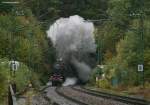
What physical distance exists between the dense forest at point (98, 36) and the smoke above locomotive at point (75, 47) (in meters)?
1.59

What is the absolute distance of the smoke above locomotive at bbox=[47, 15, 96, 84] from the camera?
3683 inches

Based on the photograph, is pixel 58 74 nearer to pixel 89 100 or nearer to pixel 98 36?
pixel 98 36

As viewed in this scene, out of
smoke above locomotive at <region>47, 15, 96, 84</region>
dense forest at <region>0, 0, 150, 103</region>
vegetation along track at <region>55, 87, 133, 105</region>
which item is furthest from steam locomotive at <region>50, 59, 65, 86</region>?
vegetation along track at <region>55, 87, 133, 105</region>

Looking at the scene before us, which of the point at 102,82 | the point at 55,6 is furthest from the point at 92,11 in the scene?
the point at 102,82

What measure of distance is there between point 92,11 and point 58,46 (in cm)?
4124

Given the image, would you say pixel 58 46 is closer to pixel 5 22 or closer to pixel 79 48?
pixel 79 48

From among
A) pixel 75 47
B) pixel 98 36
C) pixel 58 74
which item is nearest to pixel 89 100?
pixel 58 74

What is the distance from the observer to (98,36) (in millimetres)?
94062

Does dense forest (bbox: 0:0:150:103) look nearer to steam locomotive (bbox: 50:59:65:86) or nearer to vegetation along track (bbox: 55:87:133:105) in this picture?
steam locomotive (bbox: 50:59:65:86)

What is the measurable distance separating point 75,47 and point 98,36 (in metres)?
3.85

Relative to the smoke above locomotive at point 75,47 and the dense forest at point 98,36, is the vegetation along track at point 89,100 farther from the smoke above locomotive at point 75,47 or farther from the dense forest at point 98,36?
the smoke above locomotive at point 75,47

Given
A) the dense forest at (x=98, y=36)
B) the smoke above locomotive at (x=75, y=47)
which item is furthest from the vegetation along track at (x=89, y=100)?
the smoke above locomotive at (x=75, y=47)

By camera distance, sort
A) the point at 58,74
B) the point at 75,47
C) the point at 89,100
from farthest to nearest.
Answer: the point at 75,47, the point at 58,74, the point at 89,100

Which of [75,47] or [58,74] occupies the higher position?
[75,47]
